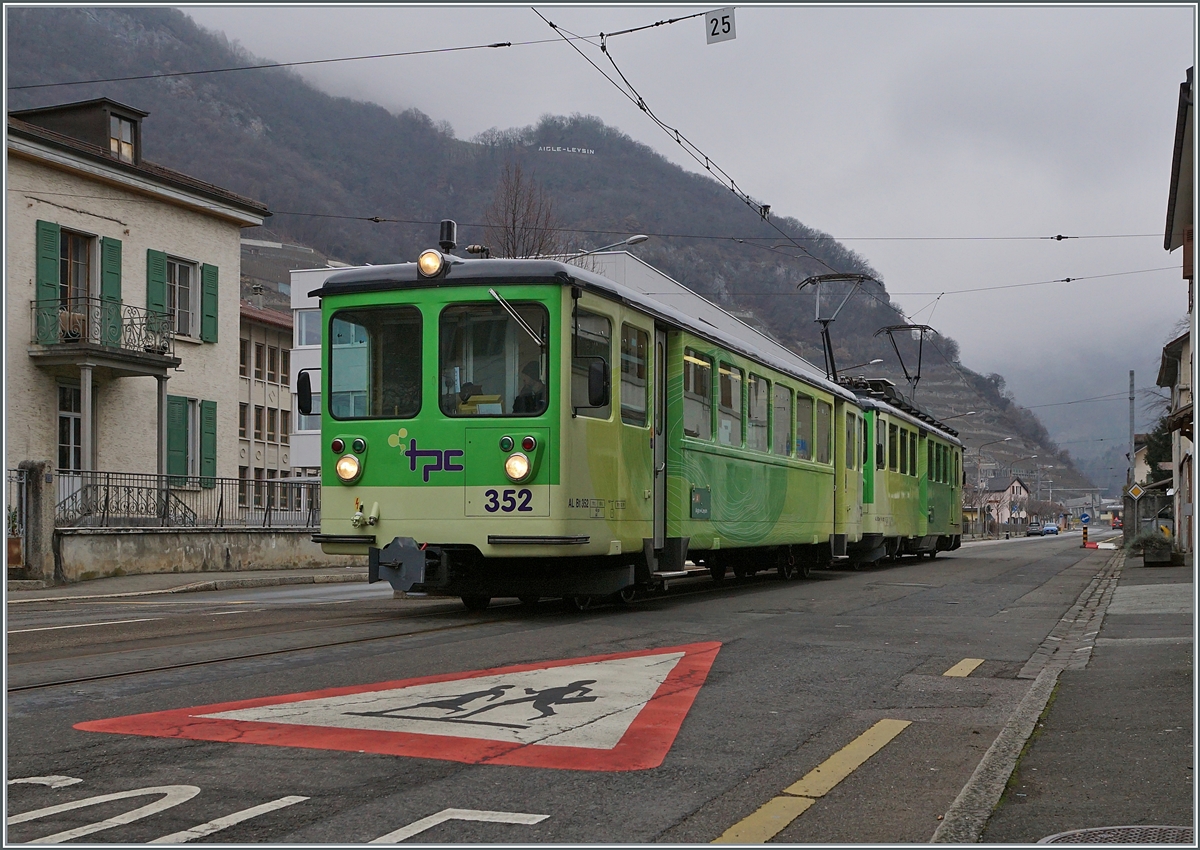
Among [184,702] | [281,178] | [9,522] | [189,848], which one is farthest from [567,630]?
[281,178]

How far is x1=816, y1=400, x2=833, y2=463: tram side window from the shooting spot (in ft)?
67.6

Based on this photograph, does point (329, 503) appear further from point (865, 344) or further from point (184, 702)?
point (865, 344)

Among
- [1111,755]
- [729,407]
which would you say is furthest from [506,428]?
[1111,755]

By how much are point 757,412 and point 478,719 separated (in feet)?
35.6

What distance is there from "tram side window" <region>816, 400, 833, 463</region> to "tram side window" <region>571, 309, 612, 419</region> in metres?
8.62

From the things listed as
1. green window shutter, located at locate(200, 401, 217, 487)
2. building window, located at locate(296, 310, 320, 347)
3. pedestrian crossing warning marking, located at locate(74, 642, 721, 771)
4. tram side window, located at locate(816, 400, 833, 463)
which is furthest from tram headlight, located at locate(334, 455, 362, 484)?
building window, located at locate(296, 310, 320, 347)

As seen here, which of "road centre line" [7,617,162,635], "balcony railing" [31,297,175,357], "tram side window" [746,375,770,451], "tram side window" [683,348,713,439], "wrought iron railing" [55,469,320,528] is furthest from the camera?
"balcony railing" [31,297,175,357]

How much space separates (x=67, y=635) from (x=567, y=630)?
4.21m

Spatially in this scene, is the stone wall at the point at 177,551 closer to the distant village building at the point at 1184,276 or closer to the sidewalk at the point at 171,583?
the sidewalk at the point at 171,583

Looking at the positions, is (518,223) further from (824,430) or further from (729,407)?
(729,407)

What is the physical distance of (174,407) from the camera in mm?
31281

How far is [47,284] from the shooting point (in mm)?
27500

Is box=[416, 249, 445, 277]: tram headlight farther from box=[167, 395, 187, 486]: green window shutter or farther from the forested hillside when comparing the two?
the forested hillside

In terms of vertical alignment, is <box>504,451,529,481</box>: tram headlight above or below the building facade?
below
